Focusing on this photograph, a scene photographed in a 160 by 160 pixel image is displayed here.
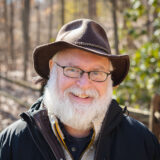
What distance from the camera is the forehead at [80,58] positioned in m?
1.88

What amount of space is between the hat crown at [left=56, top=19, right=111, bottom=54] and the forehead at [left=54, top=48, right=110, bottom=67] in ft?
0.24

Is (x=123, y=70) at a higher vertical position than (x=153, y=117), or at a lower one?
higher

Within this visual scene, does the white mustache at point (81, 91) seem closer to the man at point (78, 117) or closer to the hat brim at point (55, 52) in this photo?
the man at point (78, 117)

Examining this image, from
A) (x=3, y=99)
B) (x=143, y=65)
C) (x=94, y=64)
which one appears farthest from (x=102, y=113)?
(x=3, y=99)

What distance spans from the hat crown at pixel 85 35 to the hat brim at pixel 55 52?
0.05 metres

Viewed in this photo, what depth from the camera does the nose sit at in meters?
1.84

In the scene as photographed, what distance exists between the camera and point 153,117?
3.09m

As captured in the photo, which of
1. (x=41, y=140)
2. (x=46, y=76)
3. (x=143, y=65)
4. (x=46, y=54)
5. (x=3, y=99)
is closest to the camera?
(x=41, y=140)

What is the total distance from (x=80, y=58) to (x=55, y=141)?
2.25 feet

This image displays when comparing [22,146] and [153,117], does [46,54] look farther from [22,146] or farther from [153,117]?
[153,117]

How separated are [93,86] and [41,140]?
0.59 m

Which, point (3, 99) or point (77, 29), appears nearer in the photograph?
point (77, 29)

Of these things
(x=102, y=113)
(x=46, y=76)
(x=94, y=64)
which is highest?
(x=94, y=64)

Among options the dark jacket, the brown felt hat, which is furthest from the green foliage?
the dark jacket
